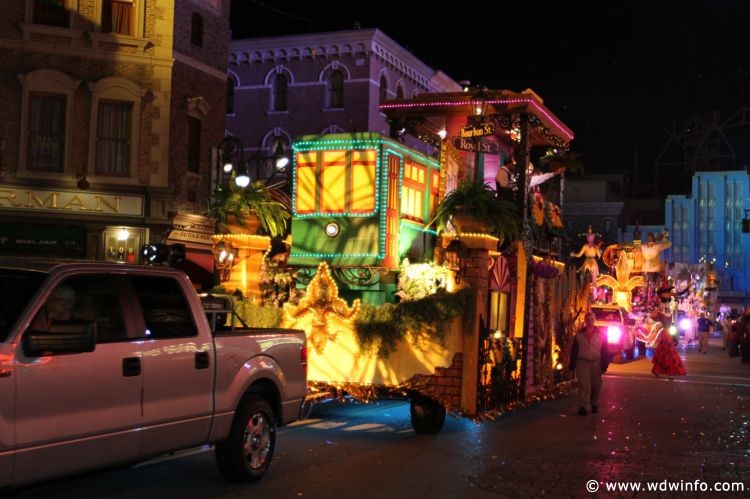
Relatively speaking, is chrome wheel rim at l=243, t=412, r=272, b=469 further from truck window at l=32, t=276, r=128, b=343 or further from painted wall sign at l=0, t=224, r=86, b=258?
painted wall sign at l=0, t=224, r=86, b=258

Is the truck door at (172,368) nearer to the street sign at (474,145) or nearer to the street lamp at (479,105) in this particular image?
the street sign at (474,145)

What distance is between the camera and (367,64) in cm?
4038

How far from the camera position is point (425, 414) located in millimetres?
12125

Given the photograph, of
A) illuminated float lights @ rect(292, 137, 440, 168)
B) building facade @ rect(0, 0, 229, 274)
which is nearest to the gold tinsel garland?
illuminated float lights @ rect(292, 137, 440, 168)

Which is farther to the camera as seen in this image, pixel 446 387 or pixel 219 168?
pixel 219 168

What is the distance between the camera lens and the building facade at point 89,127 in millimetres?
24312

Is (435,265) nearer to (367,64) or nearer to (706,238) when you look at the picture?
(367,64)

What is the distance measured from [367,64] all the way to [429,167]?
2560cm

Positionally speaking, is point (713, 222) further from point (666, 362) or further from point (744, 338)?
point (666, 362)

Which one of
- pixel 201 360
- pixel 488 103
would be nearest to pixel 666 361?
pixel 488 103

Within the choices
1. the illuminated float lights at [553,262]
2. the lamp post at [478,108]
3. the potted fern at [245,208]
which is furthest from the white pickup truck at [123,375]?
the illuminated float lights at [553,262]

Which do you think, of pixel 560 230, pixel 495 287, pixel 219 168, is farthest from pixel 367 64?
pixel 495 287

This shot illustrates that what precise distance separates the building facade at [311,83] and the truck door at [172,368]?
32.3 m
